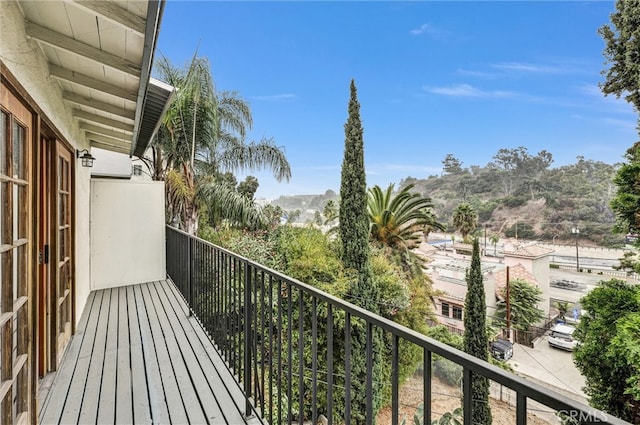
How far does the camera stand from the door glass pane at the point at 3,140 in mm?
1432

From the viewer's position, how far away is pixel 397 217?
11969 millimetres

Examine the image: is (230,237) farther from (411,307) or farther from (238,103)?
(411,307)

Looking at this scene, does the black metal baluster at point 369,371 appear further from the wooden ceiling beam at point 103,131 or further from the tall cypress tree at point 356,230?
the tall cypress tree at point 356,230

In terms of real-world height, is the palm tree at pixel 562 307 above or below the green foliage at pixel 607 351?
below

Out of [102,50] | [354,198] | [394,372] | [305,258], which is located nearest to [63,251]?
[102,50]

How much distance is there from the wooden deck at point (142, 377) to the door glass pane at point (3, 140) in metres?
1.57

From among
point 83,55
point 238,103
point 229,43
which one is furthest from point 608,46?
point 229,43

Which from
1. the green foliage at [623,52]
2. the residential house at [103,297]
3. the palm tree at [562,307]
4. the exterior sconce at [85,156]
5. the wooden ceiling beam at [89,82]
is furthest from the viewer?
the palm tree at [562,307]

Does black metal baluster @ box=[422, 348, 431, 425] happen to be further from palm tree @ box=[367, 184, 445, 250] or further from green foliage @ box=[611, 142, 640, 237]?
palm tree @ box=[367, 184, 445, 250]

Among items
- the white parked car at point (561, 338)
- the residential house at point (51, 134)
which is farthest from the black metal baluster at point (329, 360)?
the white parked car at point (561, 338)

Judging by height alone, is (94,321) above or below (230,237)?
below

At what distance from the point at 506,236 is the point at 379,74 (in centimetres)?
2913

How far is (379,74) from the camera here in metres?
48.4

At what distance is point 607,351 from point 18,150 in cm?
894
